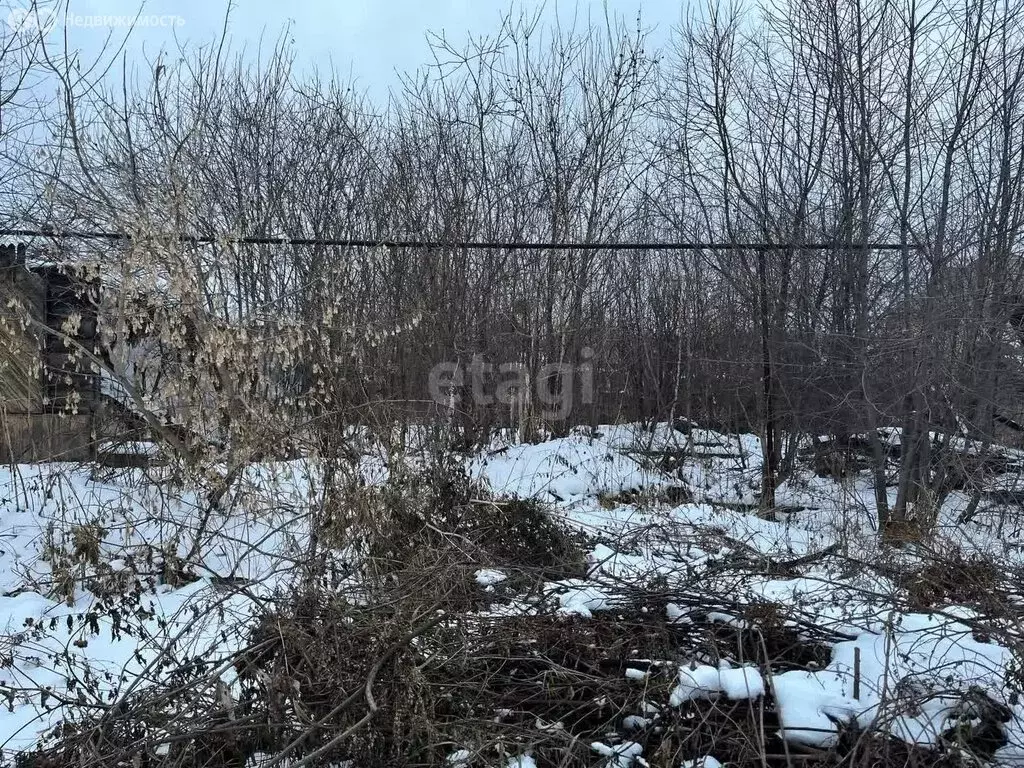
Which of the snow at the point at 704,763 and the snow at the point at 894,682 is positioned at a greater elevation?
the snow at the point at 894,682

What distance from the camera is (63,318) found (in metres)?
5.71

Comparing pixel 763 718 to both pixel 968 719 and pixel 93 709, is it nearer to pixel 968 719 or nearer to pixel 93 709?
pixel 968 719

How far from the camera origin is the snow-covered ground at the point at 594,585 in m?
2.62

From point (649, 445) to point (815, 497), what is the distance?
171cm

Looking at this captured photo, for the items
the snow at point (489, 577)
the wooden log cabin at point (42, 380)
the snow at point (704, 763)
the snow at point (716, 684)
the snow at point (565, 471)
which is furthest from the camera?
the snow at point (565, 471)

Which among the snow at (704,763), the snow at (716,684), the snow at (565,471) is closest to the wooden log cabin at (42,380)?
the snow at (565,471)

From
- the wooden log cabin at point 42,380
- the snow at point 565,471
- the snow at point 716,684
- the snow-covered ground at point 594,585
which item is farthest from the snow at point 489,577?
the wooden log cabin at point 42,380

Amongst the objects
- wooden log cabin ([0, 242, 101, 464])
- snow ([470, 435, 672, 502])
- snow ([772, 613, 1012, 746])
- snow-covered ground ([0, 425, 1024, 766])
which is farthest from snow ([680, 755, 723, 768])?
wooden log cabin ([0, 242, 101, 464])

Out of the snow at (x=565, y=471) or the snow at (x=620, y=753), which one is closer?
the snow at (x=620, y=753)

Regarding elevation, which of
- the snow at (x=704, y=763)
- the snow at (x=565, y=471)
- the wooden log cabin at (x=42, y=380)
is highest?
the wooden log cabin at (x=42, y=380)

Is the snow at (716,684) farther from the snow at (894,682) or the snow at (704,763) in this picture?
the snow at (704,763)

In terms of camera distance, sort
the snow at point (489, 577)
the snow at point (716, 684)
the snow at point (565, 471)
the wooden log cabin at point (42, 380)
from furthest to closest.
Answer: the snow at point (565, 471) → the wooden log cabin at point (42, 380) → the snow at point (489, 577) → the snow at point (716, 684)

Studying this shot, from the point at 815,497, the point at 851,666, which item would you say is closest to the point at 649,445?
the point at 815,497

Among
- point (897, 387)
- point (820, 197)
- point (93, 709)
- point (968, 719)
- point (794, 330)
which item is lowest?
point (93, 709)
